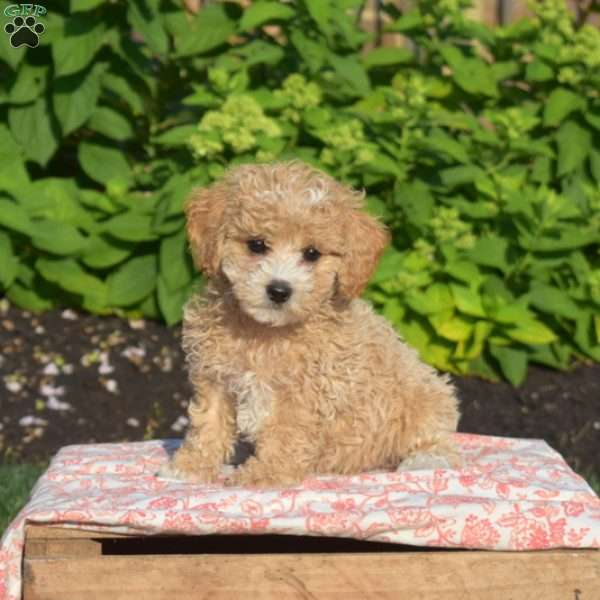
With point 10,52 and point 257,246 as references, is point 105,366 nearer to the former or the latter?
point 10,52

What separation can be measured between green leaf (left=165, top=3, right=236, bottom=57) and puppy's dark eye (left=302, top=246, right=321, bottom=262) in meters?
3.02

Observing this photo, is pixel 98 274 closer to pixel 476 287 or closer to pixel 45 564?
pixel 476 287

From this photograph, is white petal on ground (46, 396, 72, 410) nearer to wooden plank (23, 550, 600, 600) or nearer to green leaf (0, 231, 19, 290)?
green leaf (0, 231, 19, 290)

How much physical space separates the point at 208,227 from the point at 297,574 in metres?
1.10

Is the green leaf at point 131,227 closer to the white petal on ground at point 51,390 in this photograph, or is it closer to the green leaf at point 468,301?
the white petal on ground at point 51,390

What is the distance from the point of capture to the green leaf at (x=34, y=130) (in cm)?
677

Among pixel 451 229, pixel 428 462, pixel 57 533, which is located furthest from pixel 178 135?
pixel 57 533

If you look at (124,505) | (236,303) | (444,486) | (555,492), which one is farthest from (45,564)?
(555,492)

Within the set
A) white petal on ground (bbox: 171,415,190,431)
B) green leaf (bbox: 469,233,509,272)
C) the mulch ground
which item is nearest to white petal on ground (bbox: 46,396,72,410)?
the mulch ground

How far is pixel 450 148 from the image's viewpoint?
21.5ft

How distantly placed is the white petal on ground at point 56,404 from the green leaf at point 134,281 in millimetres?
640

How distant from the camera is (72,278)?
22.5 ft

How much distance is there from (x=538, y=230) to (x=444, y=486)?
2630 mm

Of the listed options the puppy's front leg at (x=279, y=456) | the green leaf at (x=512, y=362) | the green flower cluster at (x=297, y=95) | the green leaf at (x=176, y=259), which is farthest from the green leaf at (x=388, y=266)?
the puppy's front leg at (x=279, y=456)
